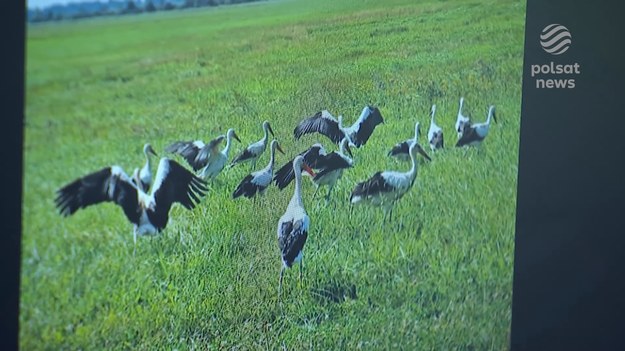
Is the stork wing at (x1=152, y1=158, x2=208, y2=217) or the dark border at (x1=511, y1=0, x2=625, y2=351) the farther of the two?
the dark border at (x1=511, y1=0, x2=625, y2=351)

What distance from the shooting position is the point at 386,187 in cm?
279

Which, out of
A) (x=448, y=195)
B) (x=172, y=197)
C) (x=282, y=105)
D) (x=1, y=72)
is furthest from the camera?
(x=448, y=195)

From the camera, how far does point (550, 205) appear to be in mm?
3020

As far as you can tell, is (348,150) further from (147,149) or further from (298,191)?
(147,149)

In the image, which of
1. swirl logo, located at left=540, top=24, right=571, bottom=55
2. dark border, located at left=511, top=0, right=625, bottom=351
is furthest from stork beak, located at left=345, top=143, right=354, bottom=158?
swirl logo, located at left=540, top=24, right=571, bottom=55

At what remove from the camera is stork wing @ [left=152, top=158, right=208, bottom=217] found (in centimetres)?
235

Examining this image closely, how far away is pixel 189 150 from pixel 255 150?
0.74 ft

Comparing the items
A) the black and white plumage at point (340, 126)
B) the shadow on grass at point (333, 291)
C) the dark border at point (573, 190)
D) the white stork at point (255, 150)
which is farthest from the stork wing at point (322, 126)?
the dark border at point (573, 190)

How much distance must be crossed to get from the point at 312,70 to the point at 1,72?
95 centimetres

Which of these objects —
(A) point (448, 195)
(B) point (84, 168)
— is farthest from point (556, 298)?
(B) point (84, 168)

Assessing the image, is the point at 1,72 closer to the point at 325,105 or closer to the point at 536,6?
the point at 325,105

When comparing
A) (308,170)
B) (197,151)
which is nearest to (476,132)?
(308,170)

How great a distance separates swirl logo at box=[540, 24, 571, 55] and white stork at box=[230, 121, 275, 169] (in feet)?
3.57

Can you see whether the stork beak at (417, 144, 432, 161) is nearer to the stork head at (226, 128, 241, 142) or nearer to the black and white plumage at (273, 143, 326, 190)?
the black and white plumage at (273, 143, 326, 190)
